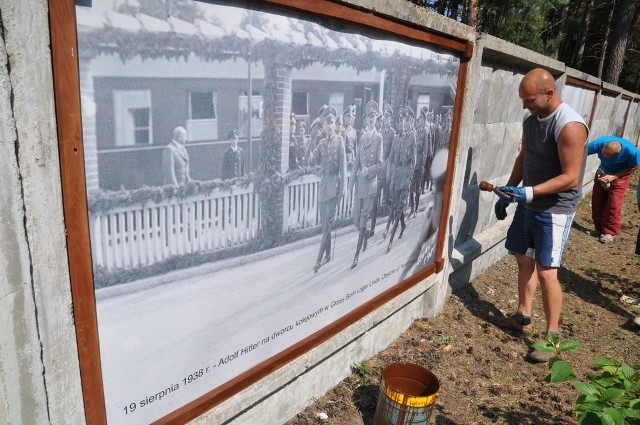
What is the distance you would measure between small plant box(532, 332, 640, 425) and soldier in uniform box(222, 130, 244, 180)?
1.51 metres

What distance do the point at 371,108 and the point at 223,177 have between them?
1.04 meters

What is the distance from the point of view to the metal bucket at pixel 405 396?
101 inches

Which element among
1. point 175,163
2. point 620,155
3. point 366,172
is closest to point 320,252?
point 366,172

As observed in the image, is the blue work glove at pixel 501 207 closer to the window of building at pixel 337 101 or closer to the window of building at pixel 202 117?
the window of building at pixel 337 101

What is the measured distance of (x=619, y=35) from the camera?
1828 centimetres

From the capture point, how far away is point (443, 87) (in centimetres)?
331

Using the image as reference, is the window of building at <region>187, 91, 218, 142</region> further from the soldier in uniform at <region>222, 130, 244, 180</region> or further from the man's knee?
the man's knee

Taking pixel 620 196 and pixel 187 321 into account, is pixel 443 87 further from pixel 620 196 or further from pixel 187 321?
pixel 620 196

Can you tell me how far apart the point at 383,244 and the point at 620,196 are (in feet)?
17.7

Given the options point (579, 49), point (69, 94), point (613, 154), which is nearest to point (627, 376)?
point (69, 94)

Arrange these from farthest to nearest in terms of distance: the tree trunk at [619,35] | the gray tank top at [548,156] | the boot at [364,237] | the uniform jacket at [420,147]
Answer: the tree trunk at [619,35] < the gray tank top at [548,156] < the uniform jacket at [420,147] < the boot at [364,237]

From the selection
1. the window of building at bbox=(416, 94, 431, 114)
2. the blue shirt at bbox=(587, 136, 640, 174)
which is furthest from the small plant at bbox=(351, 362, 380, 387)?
the blue shirt at bbox=(587, 136, 640, 174)

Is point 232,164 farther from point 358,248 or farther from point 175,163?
point 358,248

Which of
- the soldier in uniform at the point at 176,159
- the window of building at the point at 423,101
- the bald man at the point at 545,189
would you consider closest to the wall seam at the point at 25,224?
the soldier in uniform at the point at 176,159
